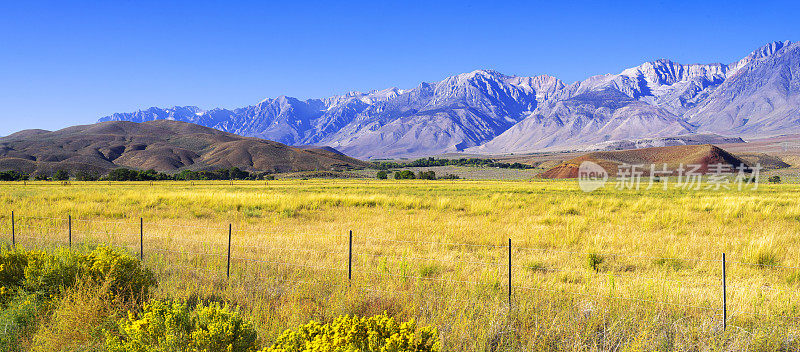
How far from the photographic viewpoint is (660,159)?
14975 centimetres

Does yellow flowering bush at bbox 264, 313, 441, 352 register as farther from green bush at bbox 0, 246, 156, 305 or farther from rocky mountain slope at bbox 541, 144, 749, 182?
rocky mountain slope at bbox 541, 144, 749, 182

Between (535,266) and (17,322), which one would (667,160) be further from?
(17,322)

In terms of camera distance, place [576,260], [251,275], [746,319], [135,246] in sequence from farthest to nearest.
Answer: [135,246] → [576,260] → [251,275] → [746,319]

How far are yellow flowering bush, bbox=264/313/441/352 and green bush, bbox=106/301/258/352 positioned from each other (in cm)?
64

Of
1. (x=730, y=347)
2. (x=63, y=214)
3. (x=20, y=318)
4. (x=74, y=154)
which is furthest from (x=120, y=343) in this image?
(x=74, y=154)

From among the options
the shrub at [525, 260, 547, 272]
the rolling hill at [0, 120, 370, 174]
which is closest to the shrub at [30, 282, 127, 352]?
the shrub at [525, 260, 547, 272]

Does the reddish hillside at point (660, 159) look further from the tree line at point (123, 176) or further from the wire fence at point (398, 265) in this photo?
the wire fence at point (398, 265)

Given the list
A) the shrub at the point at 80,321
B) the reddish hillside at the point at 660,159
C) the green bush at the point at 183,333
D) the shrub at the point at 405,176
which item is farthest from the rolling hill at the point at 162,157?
the green bush at the point at 183,333

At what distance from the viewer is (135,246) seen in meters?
12.0

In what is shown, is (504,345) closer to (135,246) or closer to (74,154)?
(135,246)

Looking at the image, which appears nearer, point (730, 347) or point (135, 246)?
point (730, 347)

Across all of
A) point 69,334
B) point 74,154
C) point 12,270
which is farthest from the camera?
point 74,154

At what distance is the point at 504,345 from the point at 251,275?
521cm

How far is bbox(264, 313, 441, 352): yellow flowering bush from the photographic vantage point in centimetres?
388
